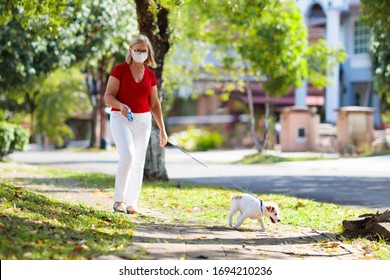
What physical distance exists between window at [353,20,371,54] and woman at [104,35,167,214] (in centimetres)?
3247

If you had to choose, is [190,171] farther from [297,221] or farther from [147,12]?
[297,221]

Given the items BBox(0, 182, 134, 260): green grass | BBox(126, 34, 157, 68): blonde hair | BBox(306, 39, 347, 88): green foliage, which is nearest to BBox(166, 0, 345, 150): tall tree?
BBox(306, 39, 347, 88): green foliage

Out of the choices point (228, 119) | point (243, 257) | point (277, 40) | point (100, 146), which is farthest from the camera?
point (228, 119)

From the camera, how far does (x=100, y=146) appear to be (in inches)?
1508

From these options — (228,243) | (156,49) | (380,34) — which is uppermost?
(380,34)

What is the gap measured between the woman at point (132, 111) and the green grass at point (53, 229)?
0.47m

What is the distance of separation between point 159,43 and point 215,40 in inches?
526

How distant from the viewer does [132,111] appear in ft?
29.2

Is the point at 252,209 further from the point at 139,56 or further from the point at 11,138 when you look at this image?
the point at 11,138

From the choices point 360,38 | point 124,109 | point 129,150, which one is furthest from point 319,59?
point 124,109

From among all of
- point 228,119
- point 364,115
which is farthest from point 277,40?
point 228,119

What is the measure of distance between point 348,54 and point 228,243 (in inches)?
1395

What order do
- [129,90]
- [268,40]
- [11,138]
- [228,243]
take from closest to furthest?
[228,243], [129,90], [11,138], [268,40]

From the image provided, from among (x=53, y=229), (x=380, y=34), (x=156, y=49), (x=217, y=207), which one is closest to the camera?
(x=53, y=229)
